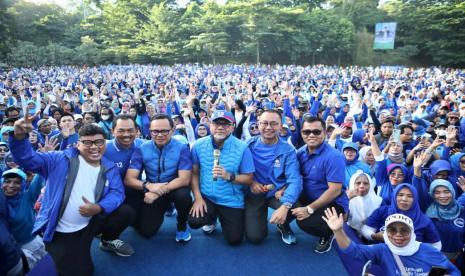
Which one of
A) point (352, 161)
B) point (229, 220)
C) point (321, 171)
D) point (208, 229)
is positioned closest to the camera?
point (321, 171)

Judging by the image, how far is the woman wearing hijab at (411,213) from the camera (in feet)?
8.93

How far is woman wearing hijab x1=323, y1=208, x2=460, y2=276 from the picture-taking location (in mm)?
2260

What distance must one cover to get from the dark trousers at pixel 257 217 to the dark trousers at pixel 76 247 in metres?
1.44

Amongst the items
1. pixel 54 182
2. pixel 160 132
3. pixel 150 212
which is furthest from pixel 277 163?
pixel 54 182

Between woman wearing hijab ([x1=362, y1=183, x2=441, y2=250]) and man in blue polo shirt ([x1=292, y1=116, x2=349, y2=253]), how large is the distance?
41 centimetres

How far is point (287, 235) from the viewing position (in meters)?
3.63

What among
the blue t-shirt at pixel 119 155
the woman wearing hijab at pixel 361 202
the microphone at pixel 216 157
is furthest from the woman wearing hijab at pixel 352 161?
the blue t-shirt at pixel 119 155

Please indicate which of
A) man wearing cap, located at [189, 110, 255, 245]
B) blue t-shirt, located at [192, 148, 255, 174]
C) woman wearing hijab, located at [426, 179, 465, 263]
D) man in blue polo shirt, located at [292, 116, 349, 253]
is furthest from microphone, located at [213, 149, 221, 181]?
woman wearing hijab, located at [426, 179, 465, 263]

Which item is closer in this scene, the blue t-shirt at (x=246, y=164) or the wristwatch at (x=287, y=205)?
the wristwatch at (x=287, y=205)

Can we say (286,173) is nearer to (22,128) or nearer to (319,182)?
(319,182)

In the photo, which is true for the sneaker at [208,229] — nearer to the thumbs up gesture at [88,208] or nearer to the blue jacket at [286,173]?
the blue jacket at [286,173]

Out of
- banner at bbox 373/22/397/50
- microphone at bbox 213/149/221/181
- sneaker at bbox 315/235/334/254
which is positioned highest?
banner at bbox 373/22/397/50

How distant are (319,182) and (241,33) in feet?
109

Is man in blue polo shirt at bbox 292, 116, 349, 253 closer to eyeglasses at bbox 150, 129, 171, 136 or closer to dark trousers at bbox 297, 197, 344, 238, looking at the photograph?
dark trousers at bbox 297, 197, 344, 238
